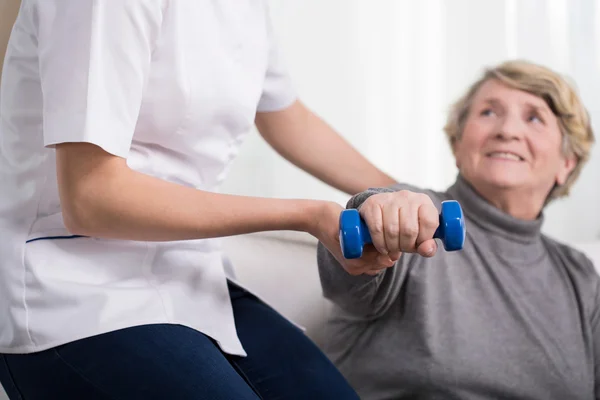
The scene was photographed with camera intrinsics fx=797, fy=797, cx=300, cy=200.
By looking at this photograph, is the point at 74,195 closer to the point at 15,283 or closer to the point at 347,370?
the point at 15,283

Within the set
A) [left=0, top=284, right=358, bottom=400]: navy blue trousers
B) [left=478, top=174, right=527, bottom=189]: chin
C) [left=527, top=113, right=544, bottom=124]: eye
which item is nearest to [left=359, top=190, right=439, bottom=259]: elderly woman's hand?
[left=0, top=284, right=358, bottom=400]: navy blue trousers

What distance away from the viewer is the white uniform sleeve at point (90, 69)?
865 millimetres

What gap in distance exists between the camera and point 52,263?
96cm

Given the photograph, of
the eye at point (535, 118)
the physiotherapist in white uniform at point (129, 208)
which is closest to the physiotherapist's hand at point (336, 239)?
the physiotherapist in white uniform at point (129, 208)

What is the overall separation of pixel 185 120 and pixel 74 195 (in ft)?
0.65

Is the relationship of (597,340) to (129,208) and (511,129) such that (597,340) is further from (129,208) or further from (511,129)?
(129,208)

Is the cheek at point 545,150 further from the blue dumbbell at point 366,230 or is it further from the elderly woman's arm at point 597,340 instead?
the blue dumbbell at point 366,230

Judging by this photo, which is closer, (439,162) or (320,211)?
(320,211)

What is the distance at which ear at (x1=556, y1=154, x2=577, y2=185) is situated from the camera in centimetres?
167

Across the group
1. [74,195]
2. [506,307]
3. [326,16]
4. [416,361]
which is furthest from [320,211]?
[326,16]

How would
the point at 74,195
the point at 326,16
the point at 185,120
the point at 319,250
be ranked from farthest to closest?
the point at 326,16 → the point at 319,250 → the point at 185,120 → the point at 74,195

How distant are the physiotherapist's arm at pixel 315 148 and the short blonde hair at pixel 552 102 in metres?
0.32

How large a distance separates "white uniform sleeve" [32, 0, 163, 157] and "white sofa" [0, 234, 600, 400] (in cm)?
77

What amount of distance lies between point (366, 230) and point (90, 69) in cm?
35
